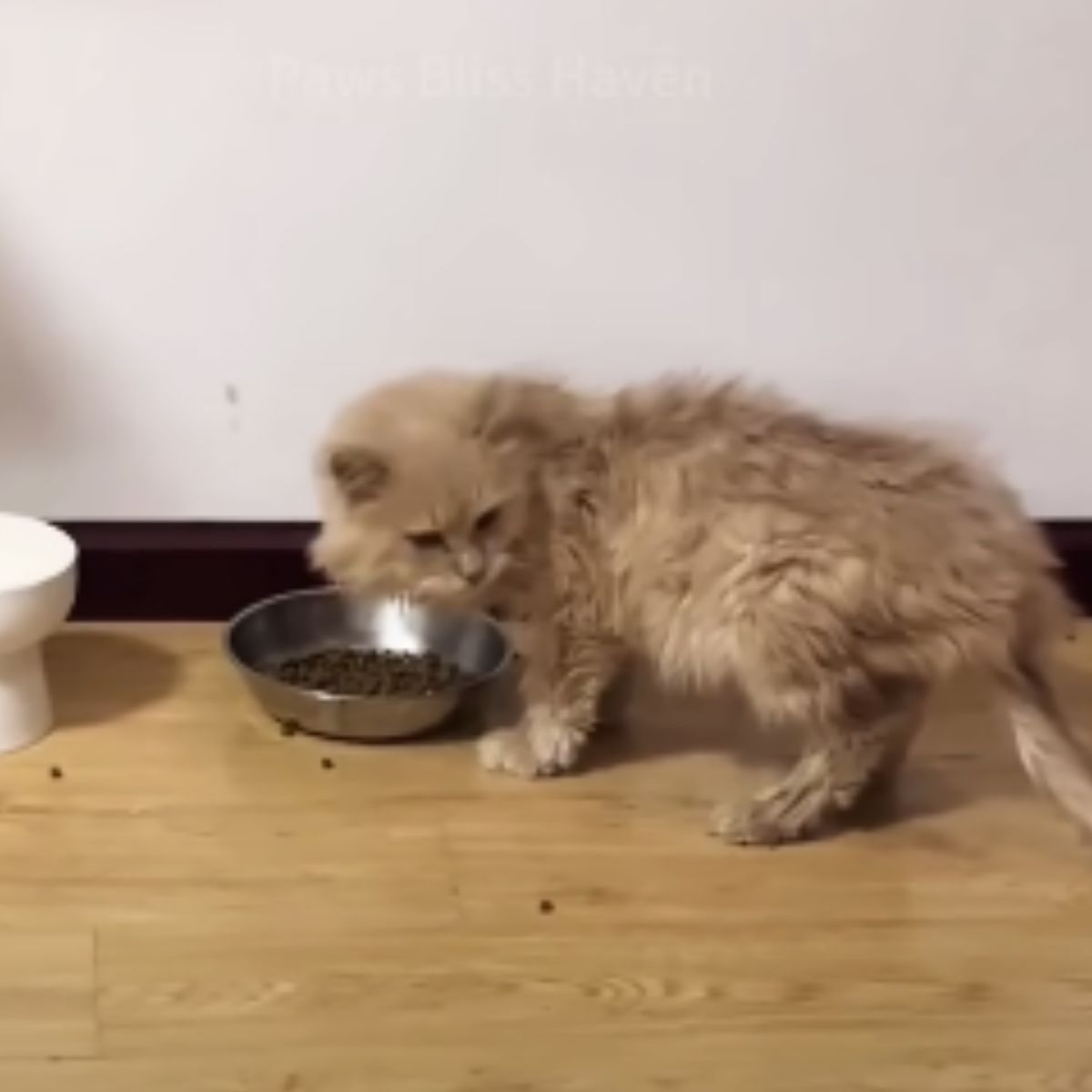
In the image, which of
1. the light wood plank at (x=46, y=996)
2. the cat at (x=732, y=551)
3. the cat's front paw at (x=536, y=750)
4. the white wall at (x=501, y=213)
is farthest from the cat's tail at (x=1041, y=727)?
the light wood plank at (x=46, y=996)

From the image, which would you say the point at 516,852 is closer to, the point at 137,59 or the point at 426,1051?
the point at 426,1051

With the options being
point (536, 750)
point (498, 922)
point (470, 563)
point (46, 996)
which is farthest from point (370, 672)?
point (46, 996)

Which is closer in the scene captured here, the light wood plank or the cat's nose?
the light wood plank

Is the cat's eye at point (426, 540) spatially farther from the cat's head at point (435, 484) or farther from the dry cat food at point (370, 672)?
the dry cat food at point (370, 672)

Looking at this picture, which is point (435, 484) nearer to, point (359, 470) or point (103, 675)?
point (359, 470)

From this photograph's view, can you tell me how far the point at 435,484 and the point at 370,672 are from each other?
17.5 inches

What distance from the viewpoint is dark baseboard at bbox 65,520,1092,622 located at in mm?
2893

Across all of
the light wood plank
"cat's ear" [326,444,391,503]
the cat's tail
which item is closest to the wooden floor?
the light wood plank

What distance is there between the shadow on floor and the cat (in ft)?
1.26

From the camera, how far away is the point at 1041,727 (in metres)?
2.31

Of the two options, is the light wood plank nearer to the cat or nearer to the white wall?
the cat

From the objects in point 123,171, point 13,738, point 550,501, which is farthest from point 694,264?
point 13,738

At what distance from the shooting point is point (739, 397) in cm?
245

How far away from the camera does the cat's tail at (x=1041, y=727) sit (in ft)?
7.55
